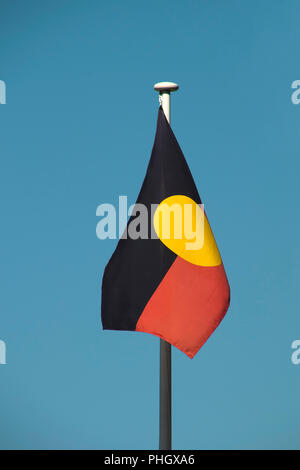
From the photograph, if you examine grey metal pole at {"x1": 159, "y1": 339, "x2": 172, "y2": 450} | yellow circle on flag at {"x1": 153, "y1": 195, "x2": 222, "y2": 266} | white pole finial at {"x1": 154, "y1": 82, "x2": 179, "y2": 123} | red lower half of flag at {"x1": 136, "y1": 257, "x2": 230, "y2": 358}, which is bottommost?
grey metal pole at {"x1": 159, "y1": 339, "x2": 172, "y2": 450}

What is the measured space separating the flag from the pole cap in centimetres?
124

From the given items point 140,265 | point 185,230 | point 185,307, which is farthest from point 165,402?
point 185,230

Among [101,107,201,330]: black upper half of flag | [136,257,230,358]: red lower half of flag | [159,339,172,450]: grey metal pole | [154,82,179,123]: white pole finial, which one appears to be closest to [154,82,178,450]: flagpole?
[159,339,172,450]: grey metal pole

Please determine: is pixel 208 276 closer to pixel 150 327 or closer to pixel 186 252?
pixel 186 252

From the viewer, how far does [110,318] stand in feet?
29.9

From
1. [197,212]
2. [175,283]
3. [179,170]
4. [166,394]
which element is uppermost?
[179,170]

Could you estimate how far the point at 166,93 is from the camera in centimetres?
970

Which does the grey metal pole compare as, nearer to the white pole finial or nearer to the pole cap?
the white pole finial

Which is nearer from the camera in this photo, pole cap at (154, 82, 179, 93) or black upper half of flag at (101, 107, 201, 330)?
black upper half of flag at (101, 107, 201, 330)

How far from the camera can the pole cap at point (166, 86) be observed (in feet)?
31.5

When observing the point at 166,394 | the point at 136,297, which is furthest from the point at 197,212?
the point at 166,394

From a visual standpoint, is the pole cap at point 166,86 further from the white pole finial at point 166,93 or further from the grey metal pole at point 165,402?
the grey metal pole at point 165,402

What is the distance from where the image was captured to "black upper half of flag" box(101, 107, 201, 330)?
9.07 metres

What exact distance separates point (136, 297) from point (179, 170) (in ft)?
6.28
